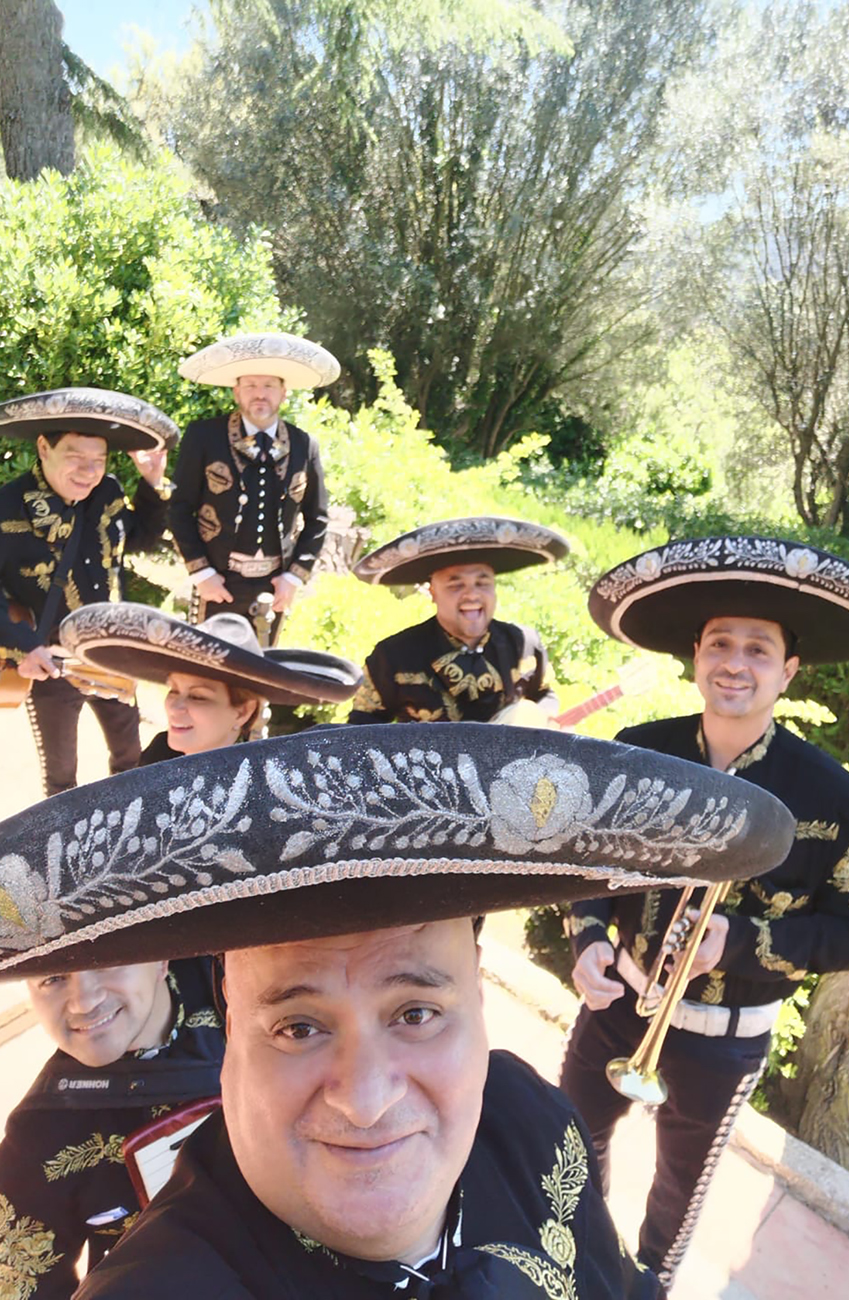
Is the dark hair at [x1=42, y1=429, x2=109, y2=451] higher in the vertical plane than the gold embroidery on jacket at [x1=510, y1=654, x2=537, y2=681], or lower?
higher

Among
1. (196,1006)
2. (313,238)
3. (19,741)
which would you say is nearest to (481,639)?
(196,1006)

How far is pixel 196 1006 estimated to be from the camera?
1.93 meters

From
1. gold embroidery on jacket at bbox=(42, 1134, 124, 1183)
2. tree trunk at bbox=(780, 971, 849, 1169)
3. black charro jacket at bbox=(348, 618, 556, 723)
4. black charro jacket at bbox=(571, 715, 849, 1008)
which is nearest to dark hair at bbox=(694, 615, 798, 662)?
black charro jacket at bbox=(571, 715, 849, 1008)

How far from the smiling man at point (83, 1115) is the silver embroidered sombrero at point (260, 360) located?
4.05m

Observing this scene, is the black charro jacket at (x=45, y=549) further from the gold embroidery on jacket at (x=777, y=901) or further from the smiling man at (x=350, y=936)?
the smiling man at (x=350, y=936)

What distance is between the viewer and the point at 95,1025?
172 cm

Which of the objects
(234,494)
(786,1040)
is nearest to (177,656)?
(234,494)

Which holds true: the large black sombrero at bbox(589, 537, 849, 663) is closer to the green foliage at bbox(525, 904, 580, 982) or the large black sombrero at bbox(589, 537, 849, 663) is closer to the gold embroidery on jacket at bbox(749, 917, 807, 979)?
the gold embroidery on jacket at bbox(749, 917, 807, 979)

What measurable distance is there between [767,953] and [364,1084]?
1627 mm

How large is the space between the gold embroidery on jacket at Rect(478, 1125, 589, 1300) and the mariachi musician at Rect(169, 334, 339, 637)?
171 inches

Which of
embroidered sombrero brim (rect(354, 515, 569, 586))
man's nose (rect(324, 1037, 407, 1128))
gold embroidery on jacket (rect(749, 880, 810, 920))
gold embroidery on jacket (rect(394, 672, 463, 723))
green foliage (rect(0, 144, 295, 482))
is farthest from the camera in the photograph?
green foliage (rect(0, 144, 295, 482))

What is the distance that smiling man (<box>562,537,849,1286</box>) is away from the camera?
2.35m

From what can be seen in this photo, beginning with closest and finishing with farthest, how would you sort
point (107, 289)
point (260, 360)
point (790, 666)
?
1. point (790, 666)
2. point (260, 360)
3. point (107, 289)

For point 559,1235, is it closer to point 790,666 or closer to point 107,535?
point 790,666
